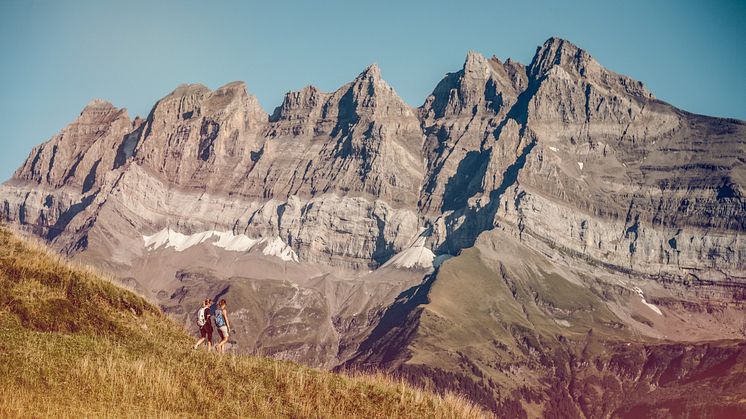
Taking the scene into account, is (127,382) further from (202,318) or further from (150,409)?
(202,318)

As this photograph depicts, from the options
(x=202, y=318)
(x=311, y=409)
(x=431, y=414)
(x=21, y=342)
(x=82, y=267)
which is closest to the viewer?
(x=21, y=342)

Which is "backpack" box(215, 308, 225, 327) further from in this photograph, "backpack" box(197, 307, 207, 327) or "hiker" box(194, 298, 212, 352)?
"backpack" box(197, 307, 207, 327)

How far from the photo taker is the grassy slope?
35.8m

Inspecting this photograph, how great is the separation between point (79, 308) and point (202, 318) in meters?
6.36

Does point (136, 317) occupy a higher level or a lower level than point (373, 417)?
higher

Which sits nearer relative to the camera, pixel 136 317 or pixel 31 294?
pixel 31 294

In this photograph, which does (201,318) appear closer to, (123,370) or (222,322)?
(222,322)

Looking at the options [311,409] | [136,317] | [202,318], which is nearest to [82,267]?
[136,317]

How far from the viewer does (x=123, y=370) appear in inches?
1494

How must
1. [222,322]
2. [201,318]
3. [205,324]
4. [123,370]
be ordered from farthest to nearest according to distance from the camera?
[222,322] → [201,318] → [205,324] → [123,370]

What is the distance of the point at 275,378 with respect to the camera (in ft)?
140

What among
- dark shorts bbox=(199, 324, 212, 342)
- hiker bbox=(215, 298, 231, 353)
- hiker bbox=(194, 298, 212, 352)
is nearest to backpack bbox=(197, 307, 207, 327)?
hiker bbox=(194, 298, 212, 352)

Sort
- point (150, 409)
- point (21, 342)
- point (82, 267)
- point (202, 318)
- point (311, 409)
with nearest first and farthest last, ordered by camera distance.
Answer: point (150, 409)
point (21, 342)
point (311, 409)
point (202, 318)
point (82, 267)

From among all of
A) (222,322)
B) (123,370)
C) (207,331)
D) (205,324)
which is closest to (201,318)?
(205,324)
